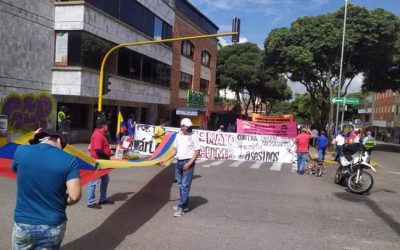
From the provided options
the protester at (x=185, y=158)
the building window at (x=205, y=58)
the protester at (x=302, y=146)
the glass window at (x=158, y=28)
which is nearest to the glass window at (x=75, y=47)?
the glass window at (x=158, y=28)

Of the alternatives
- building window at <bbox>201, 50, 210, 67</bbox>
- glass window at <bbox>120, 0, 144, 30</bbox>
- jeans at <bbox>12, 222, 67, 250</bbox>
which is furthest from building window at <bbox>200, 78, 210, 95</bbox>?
jeans at <bbox>12, 222, 67, 250</bbox>

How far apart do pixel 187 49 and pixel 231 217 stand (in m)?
33.4

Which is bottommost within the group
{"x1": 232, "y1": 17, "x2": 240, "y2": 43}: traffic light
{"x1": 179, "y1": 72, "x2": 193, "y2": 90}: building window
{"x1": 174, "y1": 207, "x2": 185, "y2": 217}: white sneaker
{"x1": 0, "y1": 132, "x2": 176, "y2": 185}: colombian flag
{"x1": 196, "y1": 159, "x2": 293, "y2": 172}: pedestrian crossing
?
{"x1": 196, "y1": 159, "x2": 293, "y2": 172}: pedestrian crossing

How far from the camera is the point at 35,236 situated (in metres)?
3.62

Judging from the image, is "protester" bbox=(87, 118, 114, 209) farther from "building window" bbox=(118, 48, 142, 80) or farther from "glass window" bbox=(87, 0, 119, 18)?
"building window" bbox=(118, 48, 142, 80)

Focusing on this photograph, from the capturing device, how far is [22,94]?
19.5m

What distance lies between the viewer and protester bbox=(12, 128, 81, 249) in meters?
3.64

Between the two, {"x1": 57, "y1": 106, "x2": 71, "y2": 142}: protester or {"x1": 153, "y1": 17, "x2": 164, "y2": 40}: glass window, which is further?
{"x1": 153, "y1": 17, "x2": 164, "y2": 40}: glass window

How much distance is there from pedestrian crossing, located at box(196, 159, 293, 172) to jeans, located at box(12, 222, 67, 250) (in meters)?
12.3

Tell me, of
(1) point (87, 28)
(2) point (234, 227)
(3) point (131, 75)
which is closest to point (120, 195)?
(2) point (234, 227)

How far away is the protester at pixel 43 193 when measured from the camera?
11.9 feet

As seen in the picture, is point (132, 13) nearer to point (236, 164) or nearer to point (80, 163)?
point (236, 164)

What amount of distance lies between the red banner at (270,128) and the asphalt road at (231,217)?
860 cm

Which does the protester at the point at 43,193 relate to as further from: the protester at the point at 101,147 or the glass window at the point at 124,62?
the glass window at the point at 124,62
